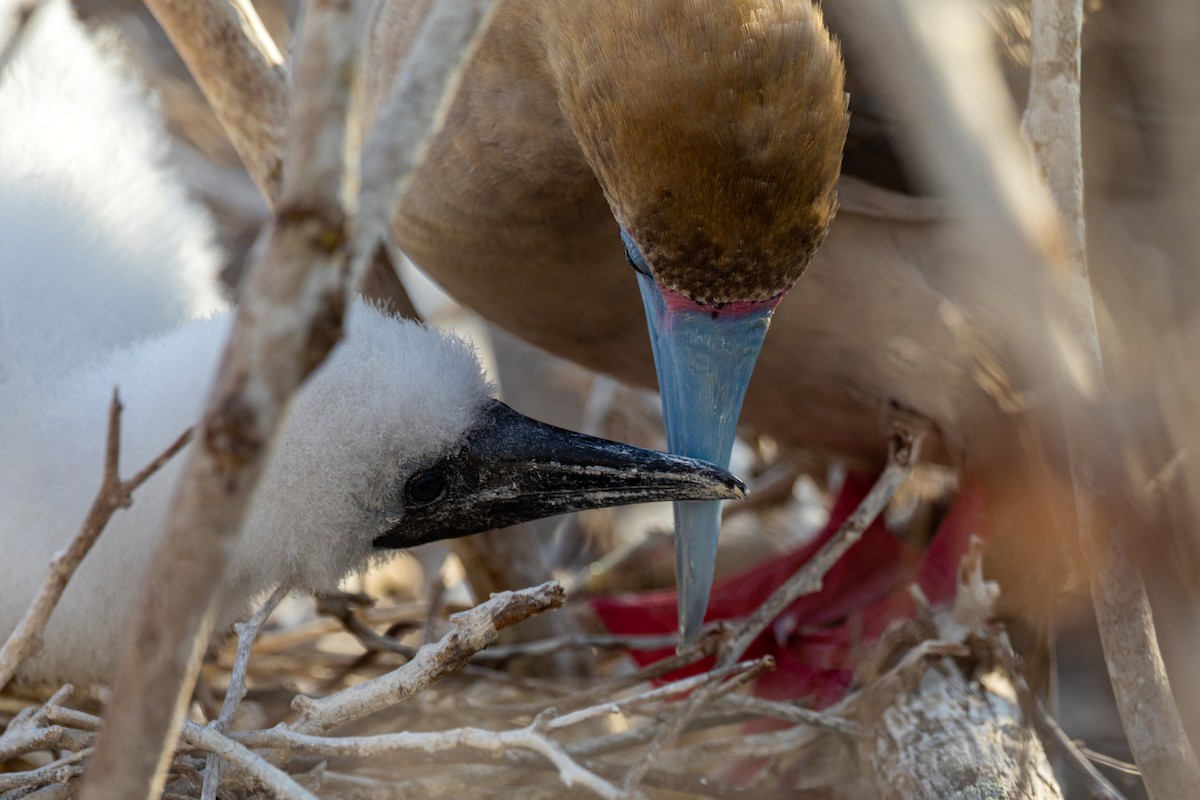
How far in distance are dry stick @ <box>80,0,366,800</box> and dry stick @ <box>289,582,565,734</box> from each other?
0.45m

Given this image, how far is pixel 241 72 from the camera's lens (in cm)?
194

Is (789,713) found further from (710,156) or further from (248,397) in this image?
(248,397)

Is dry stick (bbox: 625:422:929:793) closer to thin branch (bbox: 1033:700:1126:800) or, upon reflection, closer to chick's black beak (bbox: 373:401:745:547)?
chick's black beak (bbox: 373:401:745:547)

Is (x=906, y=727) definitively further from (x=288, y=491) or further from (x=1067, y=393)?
(x=288, y=491)

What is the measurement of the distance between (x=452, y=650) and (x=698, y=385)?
1.87ft

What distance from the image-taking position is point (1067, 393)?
126 cm

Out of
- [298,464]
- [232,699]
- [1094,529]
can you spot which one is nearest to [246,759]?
[232,699]

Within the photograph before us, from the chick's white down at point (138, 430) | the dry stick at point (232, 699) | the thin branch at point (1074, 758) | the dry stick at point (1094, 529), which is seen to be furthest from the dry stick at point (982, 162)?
→ the dry stick at point (232, 699)

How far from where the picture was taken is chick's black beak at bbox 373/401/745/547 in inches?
63.5

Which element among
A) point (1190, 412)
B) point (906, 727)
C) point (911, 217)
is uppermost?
point (911, 217)

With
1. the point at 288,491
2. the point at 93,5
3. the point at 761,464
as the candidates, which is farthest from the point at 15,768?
the point at 93,5

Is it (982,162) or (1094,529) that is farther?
(1094,529)

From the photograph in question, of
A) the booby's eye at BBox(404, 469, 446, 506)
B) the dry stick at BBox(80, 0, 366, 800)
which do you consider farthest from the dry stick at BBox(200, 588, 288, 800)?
the dry stick at BBox(80, 0, 366, 800)

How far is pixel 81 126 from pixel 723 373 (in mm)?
1249
